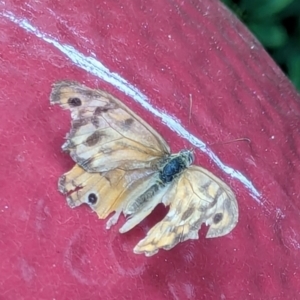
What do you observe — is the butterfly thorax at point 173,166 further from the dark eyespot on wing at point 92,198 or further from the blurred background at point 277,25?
the blurred background at point 277,25

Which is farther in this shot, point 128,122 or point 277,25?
point 277,25

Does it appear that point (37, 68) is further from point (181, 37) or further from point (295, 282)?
point (295, 282)

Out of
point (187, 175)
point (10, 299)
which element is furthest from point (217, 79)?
point (10, 299)

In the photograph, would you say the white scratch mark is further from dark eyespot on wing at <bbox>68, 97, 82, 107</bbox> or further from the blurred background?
the blurred background

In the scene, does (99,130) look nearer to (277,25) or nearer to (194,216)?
(194,216)

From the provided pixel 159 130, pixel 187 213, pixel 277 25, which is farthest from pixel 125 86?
pixel 277 25

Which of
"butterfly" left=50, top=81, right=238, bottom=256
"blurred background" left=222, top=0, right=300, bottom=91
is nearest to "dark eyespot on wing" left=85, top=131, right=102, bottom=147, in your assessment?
"butterfly" left=50, top=81, right=238, bottom=256

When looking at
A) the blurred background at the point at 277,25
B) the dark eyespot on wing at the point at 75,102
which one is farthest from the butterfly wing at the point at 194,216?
the blurred background at the point at 277,25
